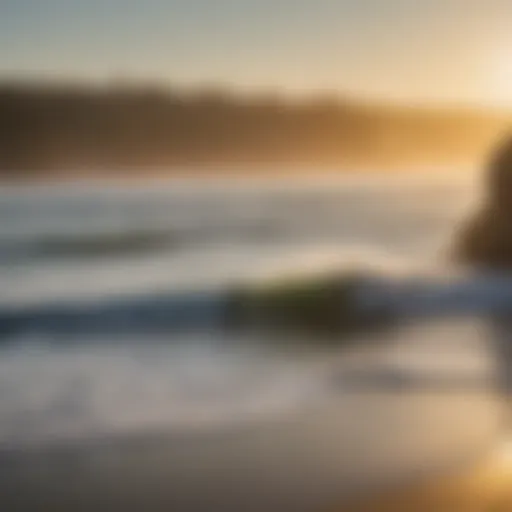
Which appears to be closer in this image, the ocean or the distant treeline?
the ocean

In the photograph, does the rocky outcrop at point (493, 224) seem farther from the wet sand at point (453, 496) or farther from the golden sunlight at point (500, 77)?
the wet sand at point (453, 496)

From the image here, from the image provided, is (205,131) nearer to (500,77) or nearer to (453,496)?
(500,77)

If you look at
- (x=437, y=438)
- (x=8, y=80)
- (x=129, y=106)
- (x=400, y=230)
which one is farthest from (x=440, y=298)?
(x=8, y=80)

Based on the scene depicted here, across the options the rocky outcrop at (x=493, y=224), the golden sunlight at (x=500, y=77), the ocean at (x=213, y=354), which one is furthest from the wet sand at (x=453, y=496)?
the golden sunlight at (x=500, y=77)

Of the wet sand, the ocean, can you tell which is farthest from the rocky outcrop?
the wet sand

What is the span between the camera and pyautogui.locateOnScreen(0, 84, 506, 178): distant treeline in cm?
120

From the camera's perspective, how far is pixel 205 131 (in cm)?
124

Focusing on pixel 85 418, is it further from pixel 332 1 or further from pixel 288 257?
pixel 332 1

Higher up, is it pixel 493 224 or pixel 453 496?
pixel 493 224

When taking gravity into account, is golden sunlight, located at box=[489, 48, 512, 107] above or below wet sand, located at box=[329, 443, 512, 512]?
above

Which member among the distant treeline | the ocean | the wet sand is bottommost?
the wet sand

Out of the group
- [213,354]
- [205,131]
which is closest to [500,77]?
[205,131]

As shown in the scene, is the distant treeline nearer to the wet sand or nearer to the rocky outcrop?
the rocky outcrop

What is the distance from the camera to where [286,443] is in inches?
42.8
